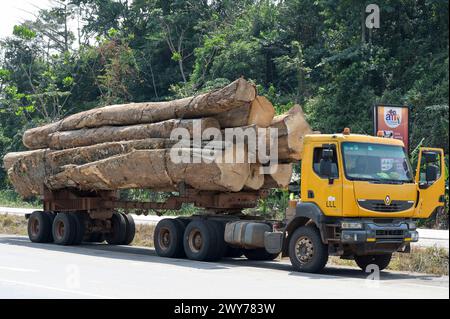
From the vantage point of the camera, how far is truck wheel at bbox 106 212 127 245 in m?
22.5

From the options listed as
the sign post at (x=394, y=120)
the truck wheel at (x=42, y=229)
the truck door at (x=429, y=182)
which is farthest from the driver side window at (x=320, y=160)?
the truck wheel at (x=42, y=229)

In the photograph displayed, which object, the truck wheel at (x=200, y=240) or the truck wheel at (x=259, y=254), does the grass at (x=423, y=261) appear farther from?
the truck wheel at (x=200, y=240)

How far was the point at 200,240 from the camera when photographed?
17641 millimetres

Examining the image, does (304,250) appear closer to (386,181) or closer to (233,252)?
(386,181)

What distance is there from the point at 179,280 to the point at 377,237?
382cm

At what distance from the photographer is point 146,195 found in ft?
96.2

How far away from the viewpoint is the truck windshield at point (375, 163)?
47.9ft

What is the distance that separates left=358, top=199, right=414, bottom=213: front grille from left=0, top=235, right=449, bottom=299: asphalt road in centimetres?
127

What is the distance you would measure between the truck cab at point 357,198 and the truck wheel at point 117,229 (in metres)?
8.20

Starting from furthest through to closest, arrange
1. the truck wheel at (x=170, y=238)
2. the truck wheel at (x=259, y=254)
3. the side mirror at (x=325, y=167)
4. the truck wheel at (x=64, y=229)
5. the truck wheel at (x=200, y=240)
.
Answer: the truck wheel at (x=64, y=229), the truck wheel at (x=259, y=254), the truck wheel at (x=170, y=238), the truck wheel at (x=200, y=240), the side mirror at (x=325, y=167)

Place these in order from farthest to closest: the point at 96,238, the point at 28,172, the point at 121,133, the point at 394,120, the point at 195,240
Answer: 1. the point at 96,238
2. the point at 28,172
3. the point at 394,120
4. the point at 121,133
5. the point at 195,240

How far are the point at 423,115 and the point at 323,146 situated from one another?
52.3 ft

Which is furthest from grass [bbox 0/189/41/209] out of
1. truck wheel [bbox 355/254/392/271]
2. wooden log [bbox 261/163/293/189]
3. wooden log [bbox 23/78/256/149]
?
truck wheel [bbox 355/254/392/271]

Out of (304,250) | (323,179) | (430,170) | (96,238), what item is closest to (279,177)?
(304,250)
